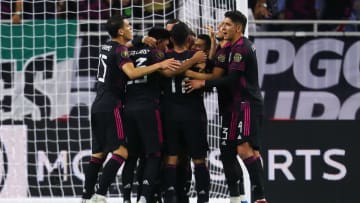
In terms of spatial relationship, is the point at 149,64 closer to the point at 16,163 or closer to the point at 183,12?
the point at 183,12

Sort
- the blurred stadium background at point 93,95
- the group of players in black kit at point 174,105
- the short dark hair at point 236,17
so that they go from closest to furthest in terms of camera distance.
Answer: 1. the group of players in black kit at point 174,105
2. the short dark hair at point 236,17
3. the blurred stadium background at point 93,95

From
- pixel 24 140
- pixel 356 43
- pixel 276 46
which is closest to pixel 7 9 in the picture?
pixel 24 140

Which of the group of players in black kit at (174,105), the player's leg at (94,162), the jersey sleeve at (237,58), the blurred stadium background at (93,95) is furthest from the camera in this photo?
the blurred stadium background at (93,95)

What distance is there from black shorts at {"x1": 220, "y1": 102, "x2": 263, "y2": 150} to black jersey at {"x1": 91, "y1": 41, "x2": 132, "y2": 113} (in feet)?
3.98

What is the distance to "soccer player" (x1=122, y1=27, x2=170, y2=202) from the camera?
12.7 metres

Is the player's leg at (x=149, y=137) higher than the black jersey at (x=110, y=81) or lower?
lower

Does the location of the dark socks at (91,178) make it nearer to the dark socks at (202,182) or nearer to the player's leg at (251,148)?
the dark socks at (202,182)

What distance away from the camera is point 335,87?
54.3 ft

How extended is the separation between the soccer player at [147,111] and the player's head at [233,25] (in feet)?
2.13

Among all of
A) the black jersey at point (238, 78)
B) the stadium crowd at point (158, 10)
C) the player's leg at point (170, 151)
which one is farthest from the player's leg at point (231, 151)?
the stadium crowd at point (158, 10)

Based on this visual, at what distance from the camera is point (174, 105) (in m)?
12.8

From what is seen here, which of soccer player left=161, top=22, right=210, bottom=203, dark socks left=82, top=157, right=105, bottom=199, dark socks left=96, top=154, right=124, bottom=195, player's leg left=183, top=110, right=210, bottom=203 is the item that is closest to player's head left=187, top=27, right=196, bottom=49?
soccer player left=161, top=22, right=210, bottom=203

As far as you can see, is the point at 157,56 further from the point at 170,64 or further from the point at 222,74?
the point at 222,74

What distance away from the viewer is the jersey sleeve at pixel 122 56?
12656mm
